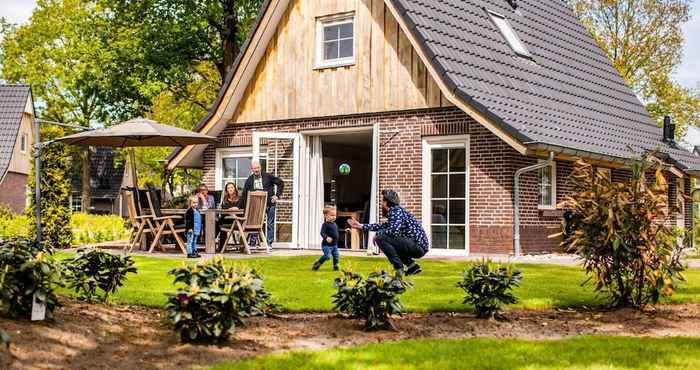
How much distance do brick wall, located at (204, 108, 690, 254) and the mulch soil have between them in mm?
6998

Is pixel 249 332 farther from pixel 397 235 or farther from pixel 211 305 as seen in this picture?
pixel 397 235

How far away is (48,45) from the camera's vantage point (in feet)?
158

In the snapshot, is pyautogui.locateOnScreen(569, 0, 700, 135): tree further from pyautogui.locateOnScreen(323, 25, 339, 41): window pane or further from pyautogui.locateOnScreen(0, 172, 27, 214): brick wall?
pyautogui.locateOnScreen(0, 172, 27, 214): brick wall

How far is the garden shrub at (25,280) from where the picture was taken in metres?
6.18

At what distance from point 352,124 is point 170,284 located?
27.2 feet

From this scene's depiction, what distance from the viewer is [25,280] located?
6.27 m

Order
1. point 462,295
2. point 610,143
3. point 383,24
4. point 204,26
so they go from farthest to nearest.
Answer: point 204,26
point 610,143
point 383,24
point 462,295

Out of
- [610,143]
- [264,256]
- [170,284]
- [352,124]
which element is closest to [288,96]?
[352,124]

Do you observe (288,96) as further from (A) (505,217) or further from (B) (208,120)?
(A) (505,217)

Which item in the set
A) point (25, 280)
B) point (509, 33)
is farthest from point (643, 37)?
point (25, 280)

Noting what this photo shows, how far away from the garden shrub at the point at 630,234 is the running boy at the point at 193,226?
7628 millimetres

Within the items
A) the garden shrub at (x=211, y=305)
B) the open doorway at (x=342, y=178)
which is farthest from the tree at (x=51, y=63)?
the garden shrub at (x=211, y=305)

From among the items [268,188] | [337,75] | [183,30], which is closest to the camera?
[268,188]

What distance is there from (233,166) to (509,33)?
716cm
